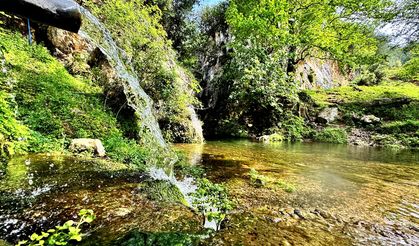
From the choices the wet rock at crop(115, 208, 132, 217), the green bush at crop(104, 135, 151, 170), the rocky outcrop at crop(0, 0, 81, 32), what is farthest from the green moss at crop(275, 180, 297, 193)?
the rocky outcrop at crop(0, 0, 81, 32)

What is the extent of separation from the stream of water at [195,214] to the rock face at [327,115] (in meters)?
12.5

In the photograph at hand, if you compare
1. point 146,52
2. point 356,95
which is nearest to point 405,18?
point 356,95

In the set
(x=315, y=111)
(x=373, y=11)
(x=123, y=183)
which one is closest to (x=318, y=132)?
(x=315, y=111)

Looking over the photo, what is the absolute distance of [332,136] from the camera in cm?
1647

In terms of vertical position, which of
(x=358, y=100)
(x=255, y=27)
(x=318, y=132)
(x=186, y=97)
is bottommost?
(x=318, y=132)

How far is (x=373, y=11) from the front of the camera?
17.3 m

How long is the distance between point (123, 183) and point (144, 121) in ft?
15.4

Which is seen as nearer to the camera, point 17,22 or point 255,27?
point 17,22

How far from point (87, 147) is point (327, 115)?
16.4 meters

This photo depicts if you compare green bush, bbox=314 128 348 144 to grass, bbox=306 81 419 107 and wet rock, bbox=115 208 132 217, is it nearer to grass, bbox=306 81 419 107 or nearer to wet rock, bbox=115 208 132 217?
grass, bbox=306 81 419 107

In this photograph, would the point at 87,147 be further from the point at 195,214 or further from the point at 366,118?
the point at 366,118

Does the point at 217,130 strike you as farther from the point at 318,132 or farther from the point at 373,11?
the point at 373,11

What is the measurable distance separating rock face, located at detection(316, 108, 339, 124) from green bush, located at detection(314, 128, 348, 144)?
3.27ft

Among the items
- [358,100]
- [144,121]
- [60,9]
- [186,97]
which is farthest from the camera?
[358,100]
